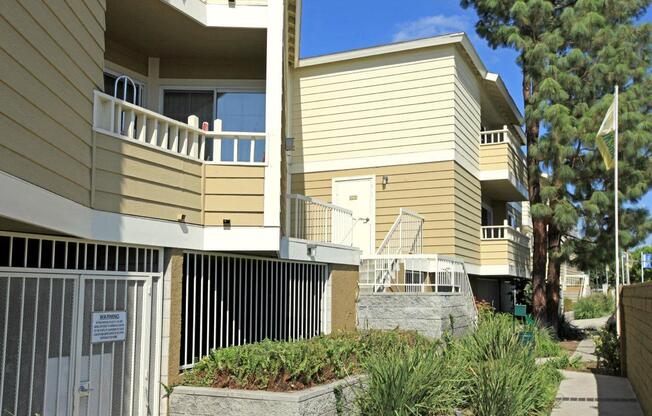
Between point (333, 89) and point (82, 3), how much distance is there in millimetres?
11683

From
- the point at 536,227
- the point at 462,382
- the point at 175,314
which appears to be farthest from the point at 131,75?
the point at 536,227

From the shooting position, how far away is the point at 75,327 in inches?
282

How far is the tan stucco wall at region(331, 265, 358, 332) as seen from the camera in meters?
12.9

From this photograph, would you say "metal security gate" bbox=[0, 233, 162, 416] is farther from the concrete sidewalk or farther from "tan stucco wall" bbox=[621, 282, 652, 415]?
"tan stucco wall" bbox=[621, 282, 652, 415]

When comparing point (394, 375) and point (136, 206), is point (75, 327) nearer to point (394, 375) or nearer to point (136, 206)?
point (136, 206)

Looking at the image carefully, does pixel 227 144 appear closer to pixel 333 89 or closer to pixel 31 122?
pixel 31 122

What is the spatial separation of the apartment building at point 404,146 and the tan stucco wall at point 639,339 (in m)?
4.76

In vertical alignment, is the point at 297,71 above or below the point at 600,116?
above

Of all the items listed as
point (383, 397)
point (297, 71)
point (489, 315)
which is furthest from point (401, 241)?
point (383, 397)

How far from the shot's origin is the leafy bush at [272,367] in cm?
827

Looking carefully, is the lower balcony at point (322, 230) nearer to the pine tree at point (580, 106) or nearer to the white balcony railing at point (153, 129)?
the white balcony railing at point (153, 129)

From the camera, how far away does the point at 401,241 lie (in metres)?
15.6

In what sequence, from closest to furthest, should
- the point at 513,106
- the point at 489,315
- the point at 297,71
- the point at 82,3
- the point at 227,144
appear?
the point at 82,3 → the point at 227,144 → the point at 489,315 → the point at 297,71 → the point at 513,106

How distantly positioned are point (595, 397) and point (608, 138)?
7.37 metres
